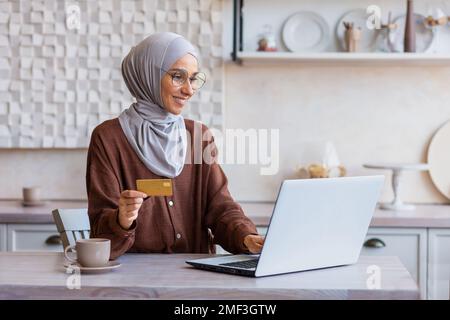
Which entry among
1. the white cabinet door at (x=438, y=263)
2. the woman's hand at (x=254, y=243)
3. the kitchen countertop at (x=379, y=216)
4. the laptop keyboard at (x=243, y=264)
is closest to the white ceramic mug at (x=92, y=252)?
the laptop keyboard at (x=243, y=264)

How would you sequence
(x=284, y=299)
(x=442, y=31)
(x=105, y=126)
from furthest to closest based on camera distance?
1. (x=442, y=31)
2. (x=105, y=126)
3. (x=284, y=299)

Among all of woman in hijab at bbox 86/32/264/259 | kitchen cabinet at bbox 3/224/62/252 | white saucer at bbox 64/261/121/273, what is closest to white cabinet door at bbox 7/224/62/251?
kitchen cabinet at bbox 3/224/62/252

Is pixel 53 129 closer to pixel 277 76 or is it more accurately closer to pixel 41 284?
pixel 277 76

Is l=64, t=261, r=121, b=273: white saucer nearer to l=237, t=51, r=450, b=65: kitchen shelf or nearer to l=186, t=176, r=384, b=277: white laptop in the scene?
l=186, t=176, r=384, b=277: white laptop

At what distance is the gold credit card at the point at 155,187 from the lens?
173 cm

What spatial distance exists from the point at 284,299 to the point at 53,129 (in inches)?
87.8

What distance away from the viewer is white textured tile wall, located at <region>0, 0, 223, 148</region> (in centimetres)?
360

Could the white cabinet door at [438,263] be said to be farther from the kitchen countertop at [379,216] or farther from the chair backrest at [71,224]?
the chair backrest at [71,224]

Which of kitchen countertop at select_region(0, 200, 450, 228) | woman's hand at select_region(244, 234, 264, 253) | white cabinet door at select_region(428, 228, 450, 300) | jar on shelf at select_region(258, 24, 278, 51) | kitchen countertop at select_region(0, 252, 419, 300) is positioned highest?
jar on shelf at select_region(258, 24, 278, 51)

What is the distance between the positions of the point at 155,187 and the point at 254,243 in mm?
377

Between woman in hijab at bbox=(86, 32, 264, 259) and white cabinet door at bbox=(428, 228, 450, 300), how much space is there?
115 cm

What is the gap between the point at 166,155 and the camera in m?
2.22

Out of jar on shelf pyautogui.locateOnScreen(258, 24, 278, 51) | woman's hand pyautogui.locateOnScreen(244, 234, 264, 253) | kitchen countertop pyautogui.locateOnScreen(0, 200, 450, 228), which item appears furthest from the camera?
jar on shelf pyautogui.locateOnScreen(258, 24, 278, 51)
